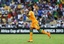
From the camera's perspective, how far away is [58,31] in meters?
21.5

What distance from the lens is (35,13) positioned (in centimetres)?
2384

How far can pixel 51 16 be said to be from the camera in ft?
77.8

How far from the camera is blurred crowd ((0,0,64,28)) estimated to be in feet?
74.0

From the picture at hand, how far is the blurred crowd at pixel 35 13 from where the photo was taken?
2254cm

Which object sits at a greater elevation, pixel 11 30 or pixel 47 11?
pixel 47 11

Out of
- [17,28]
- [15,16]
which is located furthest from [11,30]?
[15,16]

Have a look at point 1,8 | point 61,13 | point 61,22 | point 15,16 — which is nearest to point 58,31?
point 61,22

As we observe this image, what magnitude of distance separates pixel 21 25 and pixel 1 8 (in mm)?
3719

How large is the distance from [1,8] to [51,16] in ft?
16.8

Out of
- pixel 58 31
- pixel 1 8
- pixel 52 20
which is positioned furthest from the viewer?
pixel 1 8

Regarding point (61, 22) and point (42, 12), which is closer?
point (61, 22)

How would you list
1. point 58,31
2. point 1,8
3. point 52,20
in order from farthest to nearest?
point 1,8 < point 52,20 < point 58,31

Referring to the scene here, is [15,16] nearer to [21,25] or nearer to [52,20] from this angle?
[21,25]

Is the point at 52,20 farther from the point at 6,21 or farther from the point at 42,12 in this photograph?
the point at 6,21
